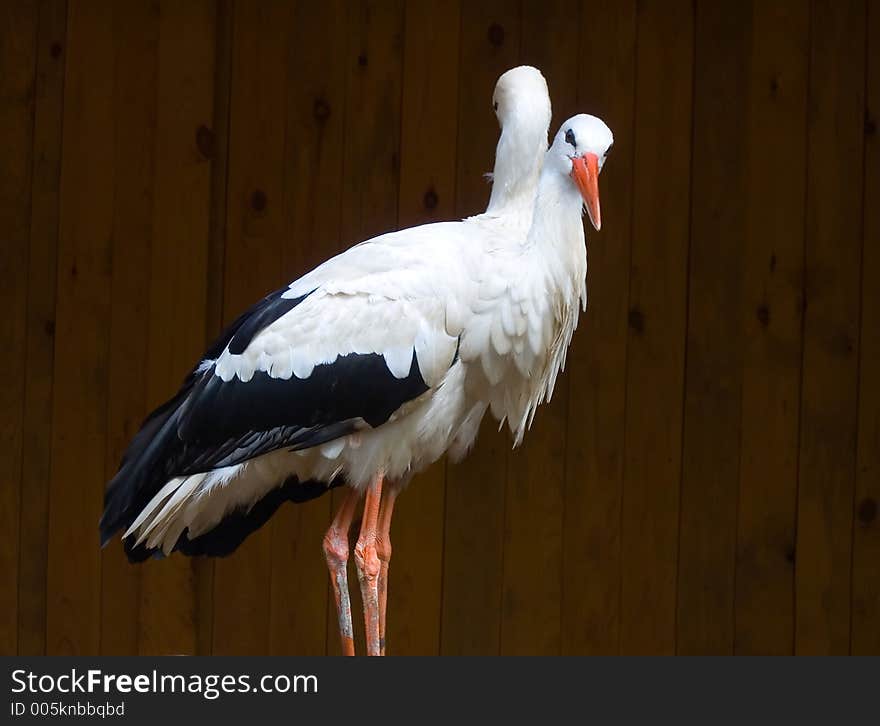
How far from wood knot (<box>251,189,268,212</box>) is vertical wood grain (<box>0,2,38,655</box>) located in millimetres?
511

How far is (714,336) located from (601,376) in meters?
0.27

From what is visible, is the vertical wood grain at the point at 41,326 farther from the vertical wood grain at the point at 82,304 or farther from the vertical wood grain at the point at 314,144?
the vertical wood grain at the point at 314,144

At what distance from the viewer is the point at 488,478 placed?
334 centimetres

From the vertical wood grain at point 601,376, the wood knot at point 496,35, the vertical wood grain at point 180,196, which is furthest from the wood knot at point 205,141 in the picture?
the vertical wood grain at point 601,376

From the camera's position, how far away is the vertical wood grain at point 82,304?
3.35 m

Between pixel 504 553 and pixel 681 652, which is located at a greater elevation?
pixel 504 553

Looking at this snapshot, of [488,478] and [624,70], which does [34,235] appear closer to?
[488,478]

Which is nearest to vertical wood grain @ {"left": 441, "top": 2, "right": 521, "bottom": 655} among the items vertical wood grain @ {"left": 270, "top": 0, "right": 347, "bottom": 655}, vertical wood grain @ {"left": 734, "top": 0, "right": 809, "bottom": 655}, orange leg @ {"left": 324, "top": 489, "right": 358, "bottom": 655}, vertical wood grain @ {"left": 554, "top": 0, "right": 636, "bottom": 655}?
vertical wood grain @ {"left": 554, "top": 0, "right": 636, "bottom": 655}

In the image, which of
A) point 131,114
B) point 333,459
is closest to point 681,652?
point 333,459

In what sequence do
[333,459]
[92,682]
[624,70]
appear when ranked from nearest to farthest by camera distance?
[92,682] → [333,459] → [624,70]

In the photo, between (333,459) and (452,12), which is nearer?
(333,459)

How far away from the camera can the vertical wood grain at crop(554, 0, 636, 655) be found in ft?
10.8

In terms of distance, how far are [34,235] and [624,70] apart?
4.54ft

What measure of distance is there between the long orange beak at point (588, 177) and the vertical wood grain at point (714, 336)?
3.44ft
